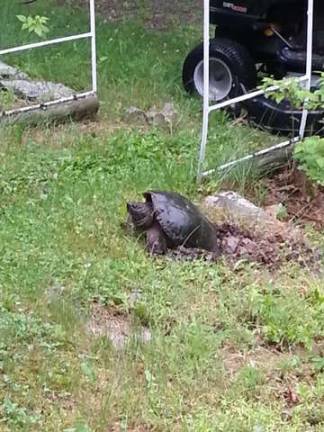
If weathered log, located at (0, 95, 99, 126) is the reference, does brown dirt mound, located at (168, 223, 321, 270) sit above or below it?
below

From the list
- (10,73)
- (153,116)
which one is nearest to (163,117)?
(153,116)

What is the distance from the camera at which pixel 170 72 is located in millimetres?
8266

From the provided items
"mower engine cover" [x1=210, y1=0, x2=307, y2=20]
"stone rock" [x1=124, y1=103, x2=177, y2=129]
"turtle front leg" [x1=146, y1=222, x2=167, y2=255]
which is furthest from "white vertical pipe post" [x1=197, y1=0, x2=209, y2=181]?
"mower engine cover" [x1=210, y1=0, x2=307, y2=20]

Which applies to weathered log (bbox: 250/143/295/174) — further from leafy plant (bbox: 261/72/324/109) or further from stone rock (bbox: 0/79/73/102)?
stone rock (bbox: 0/79/73/102)

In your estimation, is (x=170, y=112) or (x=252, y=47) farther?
(x=252, y=47)

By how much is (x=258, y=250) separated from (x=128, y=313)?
3.57 feet

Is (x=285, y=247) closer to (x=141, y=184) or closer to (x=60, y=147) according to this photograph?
(x=141, y=184)

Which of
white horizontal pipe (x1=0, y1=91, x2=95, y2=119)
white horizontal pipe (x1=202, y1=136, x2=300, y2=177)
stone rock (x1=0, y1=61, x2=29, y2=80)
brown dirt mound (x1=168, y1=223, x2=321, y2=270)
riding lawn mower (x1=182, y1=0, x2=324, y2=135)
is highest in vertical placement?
riding lawn mower (x1=182, y1=0, x2=324, y2=135)

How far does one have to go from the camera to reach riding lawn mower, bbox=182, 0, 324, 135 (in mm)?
7332

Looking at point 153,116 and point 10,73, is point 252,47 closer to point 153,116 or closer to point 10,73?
point 153,116

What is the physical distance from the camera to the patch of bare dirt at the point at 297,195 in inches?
231

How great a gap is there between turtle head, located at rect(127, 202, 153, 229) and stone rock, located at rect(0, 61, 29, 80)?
301cm

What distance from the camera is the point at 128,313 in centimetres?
416

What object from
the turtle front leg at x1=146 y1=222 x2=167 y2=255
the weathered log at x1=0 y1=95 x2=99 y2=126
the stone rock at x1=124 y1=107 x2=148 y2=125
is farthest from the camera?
the stone rock at x1=124 y1=107 x2=148 y2=125
